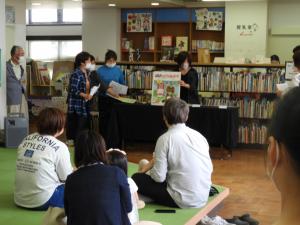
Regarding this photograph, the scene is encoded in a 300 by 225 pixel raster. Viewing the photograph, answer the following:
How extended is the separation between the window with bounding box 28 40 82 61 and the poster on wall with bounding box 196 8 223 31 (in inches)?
178

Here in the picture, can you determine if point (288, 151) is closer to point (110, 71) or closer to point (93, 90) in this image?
point (93, 90)

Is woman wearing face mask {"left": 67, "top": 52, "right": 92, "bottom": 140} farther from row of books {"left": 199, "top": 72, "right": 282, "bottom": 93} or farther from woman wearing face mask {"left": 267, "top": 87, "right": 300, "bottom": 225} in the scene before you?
woman wearing face mask {"left": 267, "top": 87, "right": 300, "bottom": 225}

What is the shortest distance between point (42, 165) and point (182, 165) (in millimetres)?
1034

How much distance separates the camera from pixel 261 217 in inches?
175

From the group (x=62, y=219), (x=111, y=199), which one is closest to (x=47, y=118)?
(x=62, y=219)

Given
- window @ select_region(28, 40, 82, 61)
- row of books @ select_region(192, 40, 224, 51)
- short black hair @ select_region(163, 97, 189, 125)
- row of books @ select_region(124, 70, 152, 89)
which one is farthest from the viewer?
window @ select_region(28, 40, 82, 61)

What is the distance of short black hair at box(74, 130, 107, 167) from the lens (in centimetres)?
284

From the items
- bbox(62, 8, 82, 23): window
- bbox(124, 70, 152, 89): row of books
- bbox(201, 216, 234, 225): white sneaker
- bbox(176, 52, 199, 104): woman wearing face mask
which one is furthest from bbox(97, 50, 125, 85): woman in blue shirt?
bbox(62, 8, 82, 23): window

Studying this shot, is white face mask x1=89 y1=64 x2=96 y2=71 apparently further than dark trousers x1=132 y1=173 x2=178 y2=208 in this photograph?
Yes

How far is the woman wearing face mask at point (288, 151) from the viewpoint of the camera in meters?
0.80

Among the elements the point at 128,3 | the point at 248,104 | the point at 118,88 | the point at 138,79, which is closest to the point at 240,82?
the point at 248,104

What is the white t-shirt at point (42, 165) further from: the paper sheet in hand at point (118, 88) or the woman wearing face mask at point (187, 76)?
the paper sheet in hand at point (118, 88)

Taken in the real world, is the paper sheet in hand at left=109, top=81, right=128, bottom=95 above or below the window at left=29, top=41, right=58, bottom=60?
below

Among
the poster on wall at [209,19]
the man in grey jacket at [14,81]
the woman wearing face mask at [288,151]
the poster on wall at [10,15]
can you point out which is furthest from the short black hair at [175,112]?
the poster on wall at [209,19]
